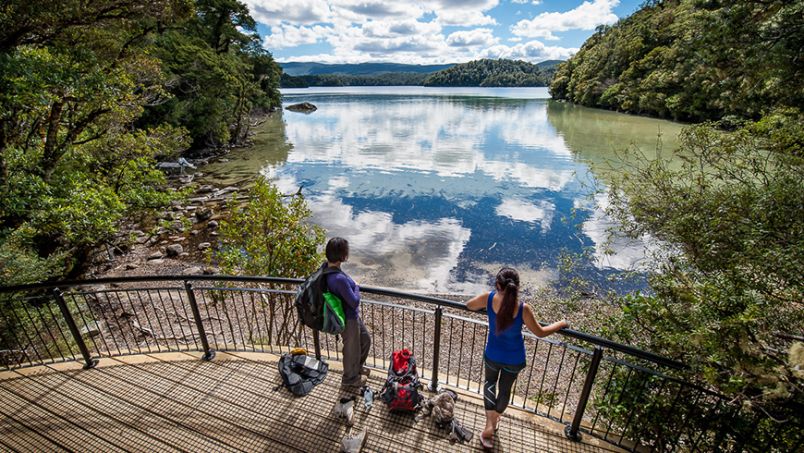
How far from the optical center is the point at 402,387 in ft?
12.7

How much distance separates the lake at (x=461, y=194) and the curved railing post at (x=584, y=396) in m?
9.73

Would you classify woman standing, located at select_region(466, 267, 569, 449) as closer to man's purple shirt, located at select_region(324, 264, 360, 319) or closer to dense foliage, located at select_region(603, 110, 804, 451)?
man's purple shirt, located at select_region(324, 264, 360, 319)

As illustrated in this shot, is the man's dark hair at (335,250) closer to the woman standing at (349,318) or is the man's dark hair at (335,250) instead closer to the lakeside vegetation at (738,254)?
the woman standing at (349,318)

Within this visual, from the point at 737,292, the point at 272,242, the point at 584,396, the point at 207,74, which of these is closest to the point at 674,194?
the point at 737,292

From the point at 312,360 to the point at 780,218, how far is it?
7.44m

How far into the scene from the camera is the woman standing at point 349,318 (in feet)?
11.9

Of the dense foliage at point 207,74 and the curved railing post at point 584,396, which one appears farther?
the dense foliage at point 207,74

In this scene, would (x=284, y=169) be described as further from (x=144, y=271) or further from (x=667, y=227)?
(x=667, y=227)

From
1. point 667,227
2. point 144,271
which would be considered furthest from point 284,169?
point 667,227

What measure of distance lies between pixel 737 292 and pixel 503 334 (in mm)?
2776

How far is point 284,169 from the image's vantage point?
32.7 meters

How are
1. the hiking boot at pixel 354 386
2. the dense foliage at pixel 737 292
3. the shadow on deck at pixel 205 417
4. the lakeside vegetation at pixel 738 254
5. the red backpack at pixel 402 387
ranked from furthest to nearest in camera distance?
the hiking boot at pixel 354 386, the red backpack at pixel 402 387, the shadow on deck at pixel 205 417, the lakeside vegetation at pixel 738 254, the dense foliage at pixel 737 292

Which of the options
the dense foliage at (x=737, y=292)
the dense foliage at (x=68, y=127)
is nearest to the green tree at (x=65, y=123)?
the dense foliage at (x=68, y=127)

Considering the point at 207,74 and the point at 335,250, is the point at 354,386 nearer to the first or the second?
the point at 335,250
